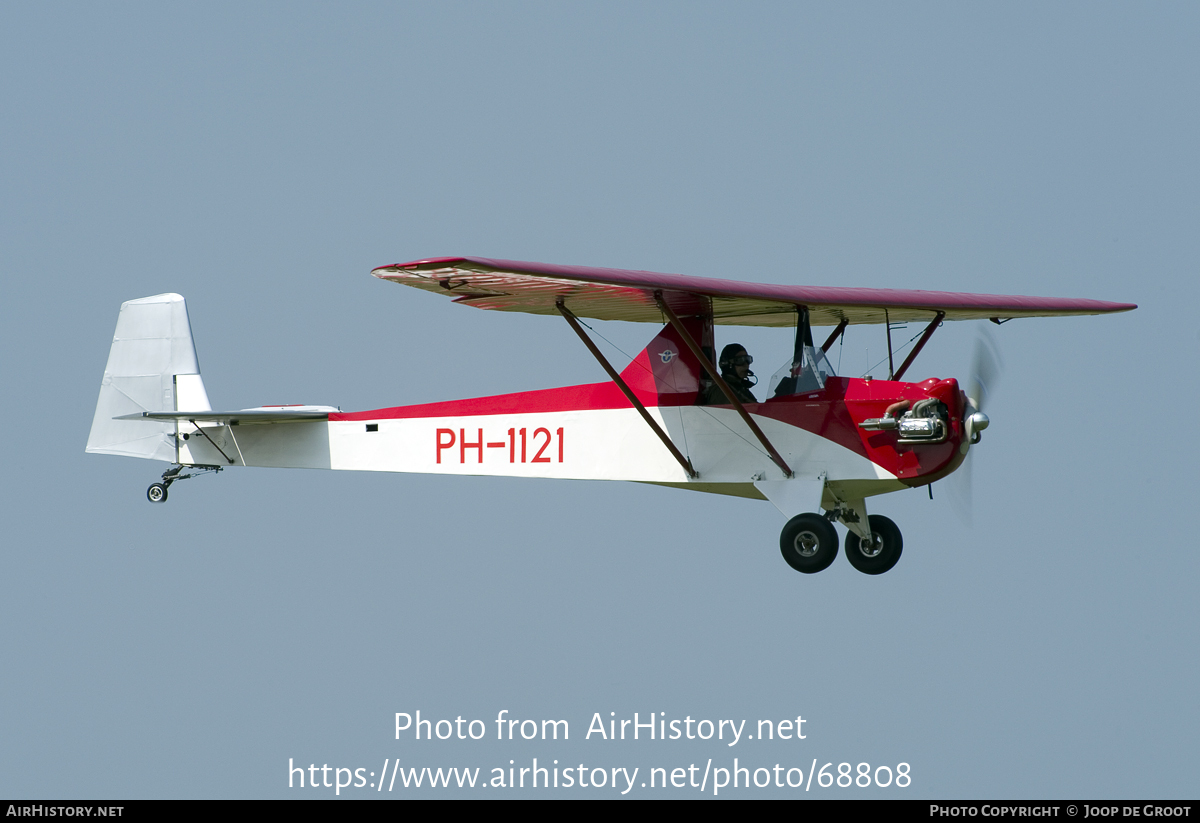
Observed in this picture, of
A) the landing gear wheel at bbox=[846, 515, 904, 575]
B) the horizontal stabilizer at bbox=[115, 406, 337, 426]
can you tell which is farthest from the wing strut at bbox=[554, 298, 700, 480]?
the horizontal stabilizer at bbox=[115, 406, 337, 426]

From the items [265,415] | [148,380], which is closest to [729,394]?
[265,415]

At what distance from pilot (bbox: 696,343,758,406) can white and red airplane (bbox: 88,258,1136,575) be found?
0.09 ft

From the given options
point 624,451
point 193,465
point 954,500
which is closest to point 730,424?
point 624,451

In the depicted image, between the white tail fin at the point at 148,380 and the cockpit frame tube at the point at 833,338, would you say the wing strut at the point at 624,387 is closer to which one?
the cockpit frame tube at the point at 833,338

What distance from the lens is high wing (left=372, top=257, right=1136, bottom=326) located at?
10.5 metres

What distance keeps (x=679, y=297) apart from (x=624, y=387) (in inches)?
36.3

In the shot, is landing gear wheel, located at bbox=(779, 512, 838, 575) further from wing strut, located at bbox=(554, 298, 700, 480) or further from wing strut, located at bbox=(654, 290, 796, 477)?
wing strut, located at bbox=(554, 298, 700, 480)

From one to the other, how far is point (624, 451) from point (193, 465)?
187 inches

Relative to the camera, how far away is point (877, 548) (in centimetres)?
1252

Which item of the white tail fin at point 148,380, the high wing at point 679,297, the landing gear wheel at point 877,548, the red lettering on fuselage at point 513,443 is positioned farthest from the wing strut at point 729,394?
the white tail fin at point 148,380

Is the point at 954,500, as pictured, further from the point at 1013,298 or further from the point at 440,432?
the point at 440,432

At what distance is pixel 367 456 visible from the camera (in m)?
13.9

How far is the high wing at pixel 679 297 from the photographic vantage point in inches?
415

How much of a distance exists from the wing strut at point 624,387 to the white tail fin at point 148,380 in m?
4.74
